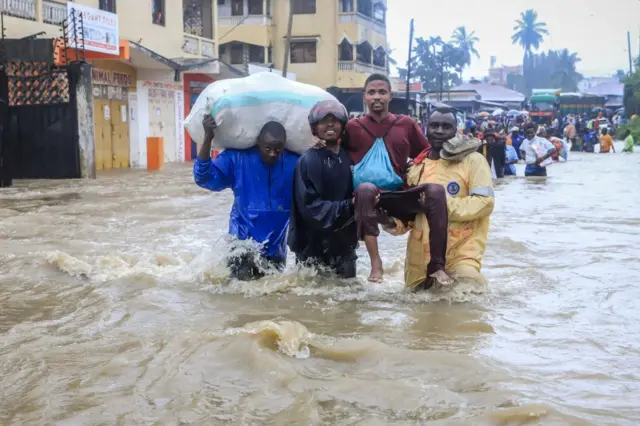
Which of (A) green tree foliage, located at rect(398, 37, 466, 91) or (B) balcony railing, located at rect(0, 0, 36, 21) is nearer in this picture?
(B) balcony railing, located at rect(0, 0, 36, 21)

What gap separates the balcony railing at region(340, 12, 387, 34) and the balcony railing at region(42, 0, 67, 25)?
23.9 meters

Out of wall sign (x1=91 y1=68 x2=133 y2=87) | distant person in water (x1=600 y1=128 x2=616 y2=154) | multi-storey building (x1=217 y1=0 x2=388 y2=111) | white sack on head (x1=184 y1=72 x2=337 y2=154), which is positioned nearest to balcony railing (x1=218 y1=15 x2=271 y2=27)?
multi-storey building (x1=217 y1=0 x2=388 y2=111)

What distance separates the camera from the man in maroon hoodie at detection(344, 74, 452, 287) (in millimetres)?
4867

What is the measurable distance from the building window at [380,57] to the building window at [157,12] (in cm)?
2191

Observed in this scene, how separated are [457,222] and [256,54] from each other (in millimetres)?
36316

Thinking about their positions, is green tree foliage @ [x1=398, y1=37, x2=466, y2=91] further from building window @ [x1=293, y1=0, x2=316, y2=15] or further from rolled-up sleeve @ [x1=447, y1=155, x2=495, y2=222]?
rolled-up sleeve @ [x1=447, y1=155, x2=495, y2=222]

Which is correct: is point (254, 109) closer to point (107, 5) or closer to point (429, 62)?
point (107, 5)

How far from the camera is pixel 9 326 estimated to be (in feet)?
15.9

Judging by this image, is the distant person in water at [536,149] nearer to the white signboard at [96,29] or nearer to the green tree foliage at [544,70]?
the white signboard at [96,29]

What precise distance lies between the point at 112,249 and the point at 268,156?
357 cm

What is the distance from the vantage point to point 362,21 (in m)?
41.3

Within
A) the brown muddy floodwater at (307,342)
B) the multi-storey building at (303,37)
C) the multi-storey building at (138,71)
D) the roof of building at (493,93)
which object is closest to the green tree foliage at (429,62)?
the roof of building at (493,93)

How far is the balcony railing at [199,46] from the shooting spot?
85.0 feet

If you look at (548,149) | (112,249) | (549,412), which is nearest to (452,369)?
(549,412)
